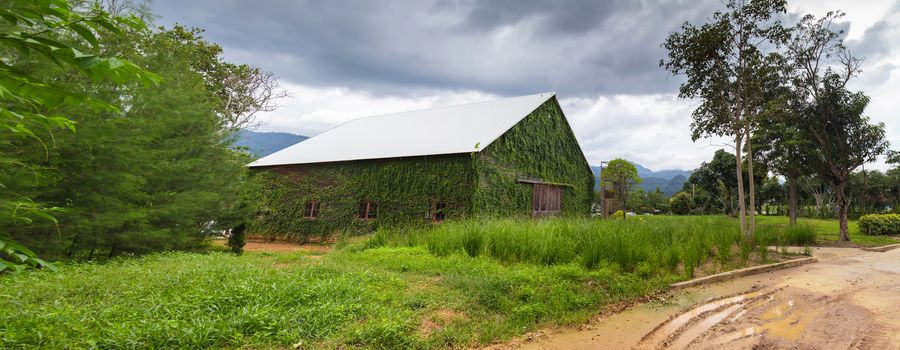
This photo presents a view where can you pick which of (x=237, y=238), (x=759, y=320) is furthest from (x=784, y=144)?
(x=237, y=238)

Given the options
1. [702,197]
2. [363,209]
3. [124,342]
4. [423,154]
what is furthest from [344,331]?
[702,197]

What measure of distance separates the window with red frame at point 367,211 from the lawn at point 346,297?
23.9 feet

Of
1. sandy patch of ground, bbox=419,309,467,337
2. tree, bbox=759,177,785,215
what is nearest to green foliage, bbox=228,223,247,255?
sandy patch of ground, bbox=419,309,467,337

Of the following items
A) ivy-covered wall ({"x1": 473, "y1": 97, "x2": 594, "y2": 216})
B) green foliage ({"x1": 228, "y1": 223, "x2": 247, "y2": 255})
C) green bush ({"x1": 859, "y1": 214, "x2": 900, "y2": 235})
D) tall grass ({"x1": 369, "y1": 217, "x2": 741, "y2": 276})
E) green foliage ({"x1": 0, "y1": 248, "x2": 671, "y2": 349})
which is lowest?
green foliage ({"x1": 228, "y1": 223, "x2": 247, "y2": 255})

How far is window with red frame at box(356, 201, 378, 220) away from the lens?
1602 centimetres

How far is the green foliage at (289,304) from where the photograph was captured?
3457 millimetres

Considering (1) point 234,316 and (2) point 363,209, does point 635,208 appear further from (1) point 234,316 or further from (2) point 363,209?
(1) point 234,316

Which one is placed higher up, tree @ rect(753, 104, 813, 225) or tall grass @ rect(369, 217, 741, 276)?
tree @ rect(753, 104, 813, 225)

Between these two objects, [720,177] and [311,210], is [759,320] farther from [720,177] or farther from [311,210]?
[720,177]

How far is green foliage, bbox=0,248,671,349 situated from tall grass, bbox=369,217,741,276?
2.83 feet

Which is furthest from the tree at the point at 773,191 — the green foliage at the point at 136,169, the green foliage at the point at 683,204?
the green foliage at the point at 136,169

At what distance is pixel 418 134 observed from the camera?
17.7 m

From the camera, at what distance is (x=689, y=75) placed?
1447cm

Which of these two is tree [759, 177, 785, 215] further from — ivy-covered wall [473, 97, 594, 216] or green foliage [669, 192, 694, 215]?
ivy-covered wall [473, 97, 594, 216]
